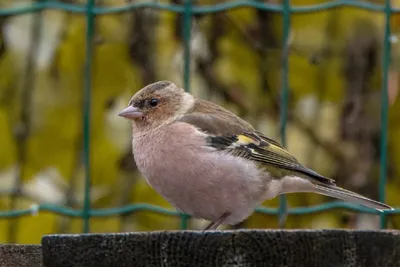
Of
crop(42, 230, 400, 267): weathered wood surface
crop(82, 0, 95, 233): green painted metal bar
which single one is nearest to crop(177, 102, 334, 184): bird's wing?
crop(82, 0, 95, 233): green painted metal bar

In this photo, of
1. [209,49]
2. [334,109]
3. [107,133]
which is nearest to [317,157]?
[334,109]

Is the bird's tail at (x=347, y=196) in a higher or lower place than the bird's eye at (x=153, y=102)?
lower

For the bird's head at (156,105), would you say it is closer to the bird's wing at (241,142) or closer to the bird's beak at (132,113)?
the bird's beak at (132,113)

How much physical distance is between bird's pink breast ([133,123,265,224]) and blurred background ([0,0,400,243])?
34.6 inches

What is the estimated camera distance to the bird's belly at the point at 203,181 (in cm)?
289

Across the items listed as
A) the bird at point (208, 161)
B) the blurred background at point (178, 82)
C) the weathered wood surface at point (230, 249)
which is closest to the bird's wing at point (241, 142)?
the bird at point (208, 161)

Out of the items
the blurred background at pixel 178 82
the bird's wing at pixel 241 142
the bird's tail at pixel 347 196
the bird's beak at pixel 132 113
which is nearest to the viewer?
the bird's tail at pixel 347 196

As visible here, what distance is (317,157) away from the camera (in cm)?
427

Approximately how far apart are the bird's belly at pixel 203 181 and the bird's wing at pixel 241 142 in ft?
0.27

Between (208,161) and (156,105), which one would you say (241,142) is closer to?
(208,161)

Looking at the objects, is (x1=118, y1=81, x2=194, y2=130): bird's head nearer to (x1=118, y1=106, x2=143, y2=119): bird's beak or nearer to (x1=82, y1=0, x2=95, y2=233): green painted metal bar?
(x1=118, y1=106, x2=143, y2=119): bird's beak

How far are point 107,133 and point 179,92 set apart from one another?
604mm

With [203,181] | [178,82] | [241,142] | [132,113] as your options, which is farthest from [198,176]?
[178,82]

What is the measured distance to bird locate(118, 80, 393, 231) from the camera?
115 inches
